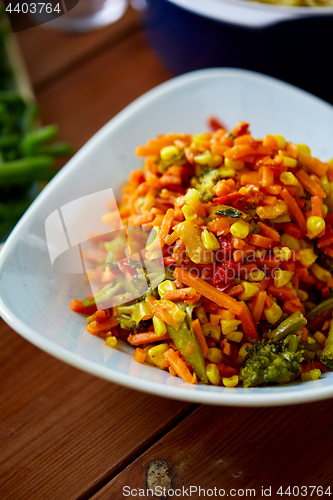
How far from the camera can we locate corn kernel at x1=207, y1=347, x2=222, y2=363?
1737mm

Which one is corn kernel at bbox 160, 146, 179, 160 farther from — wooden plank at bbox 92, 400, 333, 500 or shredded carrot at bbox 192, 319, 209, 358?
wooden plank at bbox 92, 400, 333, 500

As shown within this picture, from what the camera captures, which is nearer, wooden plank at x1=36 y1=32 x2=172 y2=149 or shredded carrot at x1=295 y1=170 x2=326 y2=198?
shredded carrot at x1=295 y1=170 x2=326 y2=198

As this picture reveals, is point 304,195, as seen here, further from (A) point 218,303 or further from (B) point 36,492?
(B) point 36,492

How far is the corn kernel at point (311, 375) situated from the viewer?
1.68m

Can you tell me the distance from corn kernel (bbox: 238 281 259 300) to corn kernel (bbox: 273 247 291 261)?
0.18 meters

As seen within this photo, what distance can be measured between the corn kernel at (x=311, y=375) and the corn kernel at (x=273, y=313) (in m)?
0.24

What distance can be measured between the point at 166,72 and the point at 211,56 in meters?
0.76

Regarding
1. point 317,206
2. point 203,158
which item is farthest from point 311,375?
point 203,158

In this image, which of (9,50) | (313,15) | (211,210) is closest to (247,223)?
(211,210)

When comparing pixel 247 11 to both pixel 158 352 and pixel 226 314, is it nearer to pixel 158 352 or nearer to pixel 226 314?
pixel 226 314

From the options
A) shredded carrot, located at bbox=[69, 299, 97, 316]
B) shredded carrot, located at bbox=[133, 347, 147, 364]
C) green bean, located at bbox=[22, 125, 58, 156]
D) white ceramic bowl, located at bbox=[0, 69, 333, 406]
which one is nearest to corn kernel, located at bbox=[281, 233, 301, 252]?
white ceramic bowl, located at bbox=[0, 69, 333, 406]

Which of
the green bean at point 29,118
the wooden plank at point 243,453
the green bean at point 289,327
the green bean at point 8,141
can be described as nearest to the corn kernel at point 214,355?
the green bean at point 289,327

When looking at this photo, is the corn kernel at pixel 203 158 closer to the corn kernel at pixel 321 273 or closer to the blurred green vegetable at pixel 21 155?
the corn kernel at pixel 321 273

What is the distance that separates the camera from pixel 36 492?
69.3 inches
